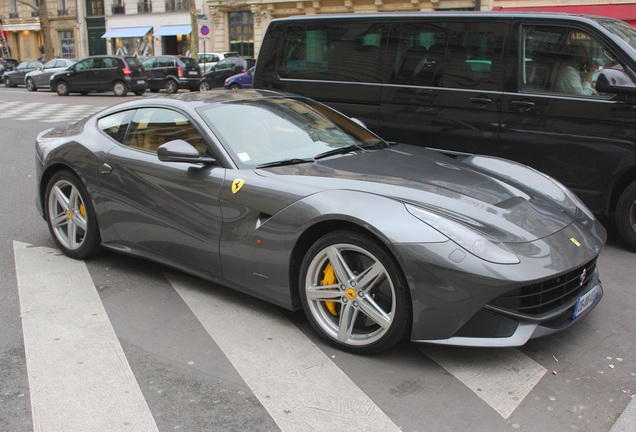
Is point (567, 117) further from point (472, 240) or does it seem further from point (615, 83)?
point (472, 240)

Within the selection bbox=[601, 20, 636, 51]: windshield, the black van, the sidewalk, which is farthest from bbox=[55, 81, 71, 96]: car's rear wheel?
the sidewalk

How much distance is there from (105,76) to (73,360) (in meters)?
24.4

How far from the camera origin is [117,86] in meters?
25.9

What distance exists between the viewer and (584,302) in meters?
3.50

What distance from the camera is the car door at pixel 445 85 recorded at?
587 centimetres

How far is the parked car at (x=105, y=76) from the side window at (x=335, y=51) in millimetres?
20164

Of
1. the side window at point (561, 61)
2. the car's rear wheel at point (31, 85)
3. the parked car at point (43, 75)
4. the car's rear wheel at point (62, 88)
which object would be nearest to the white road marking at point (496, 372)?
the side window at point (561, 61)

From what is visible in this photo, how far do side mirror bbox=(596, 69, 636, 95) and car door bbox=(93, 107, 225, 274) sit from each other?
317 centimetres

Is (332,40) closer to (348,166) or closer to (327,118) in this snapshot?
(327,118)

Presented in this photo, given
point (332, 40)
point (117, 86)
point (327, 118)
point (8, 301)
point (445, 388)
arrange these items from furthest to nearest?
point (117, 86) < point (332, 40) < point (327, 118) < point (8, 301) < point (445, 388)

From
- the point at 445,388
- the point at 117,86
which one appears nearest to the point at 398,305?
the point at 445,388

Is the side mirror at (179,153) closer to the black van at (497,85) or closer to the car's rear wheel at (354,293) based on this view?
the car's rear wheel at (354,293)

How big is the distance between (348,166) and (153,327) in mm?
1546

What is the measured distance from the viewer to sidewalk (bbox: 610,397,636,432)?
2760 millimetres
